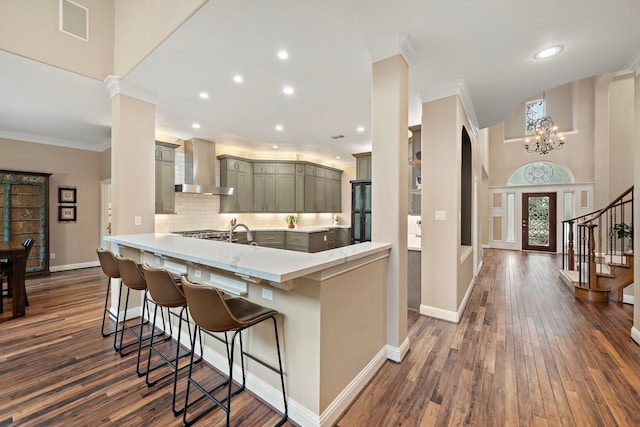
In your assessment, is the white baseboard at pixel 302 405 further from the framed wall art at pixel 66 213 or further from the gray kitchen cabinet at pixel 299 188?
the framed wall art at pixel 66 213

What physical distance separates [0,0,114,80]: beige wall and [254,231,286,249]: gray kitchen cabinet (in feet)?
13.5

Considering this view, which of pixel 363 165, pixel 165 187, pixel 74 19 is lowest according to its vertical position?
pixel 165 187

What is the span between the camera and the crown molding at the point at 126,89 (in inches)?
121

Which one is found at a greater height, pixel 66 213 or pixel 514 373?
pixel 66 213

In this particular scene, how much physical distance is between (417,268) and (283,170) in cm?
446

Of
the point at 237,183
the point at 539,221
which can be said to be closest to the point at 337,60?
the point at 237,183

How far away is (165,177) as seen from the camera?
5.06 metres

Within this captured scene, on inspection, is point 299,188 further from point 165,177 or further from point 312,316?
point 312,316

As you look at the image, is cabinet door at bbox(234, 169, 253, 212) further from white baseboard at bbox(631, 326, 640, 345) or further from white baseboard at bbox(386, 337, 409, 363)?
white baseboard at bbox(631, 326, 640, 345)

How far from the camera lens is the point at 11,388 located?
6.48 ft

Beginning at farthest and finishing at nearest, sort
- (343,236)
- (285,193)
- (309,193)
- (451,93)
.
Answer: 1. (343,236)
2. (309,193)
3. (285,193)
4. (451,93)

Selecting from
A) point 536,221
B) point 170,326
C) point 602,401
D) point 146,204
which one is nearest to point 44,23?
point 146,204

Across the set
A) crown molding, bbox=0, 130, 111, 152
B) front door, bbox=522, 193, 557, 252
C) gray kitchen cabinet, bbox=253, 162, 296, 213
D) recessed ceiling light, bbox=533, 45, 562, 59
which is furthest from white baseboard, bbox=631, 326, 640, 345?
→ crown molding, bbox=0, 130, 111, 152

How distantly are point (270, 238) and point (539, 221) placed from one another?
27.4 ft
